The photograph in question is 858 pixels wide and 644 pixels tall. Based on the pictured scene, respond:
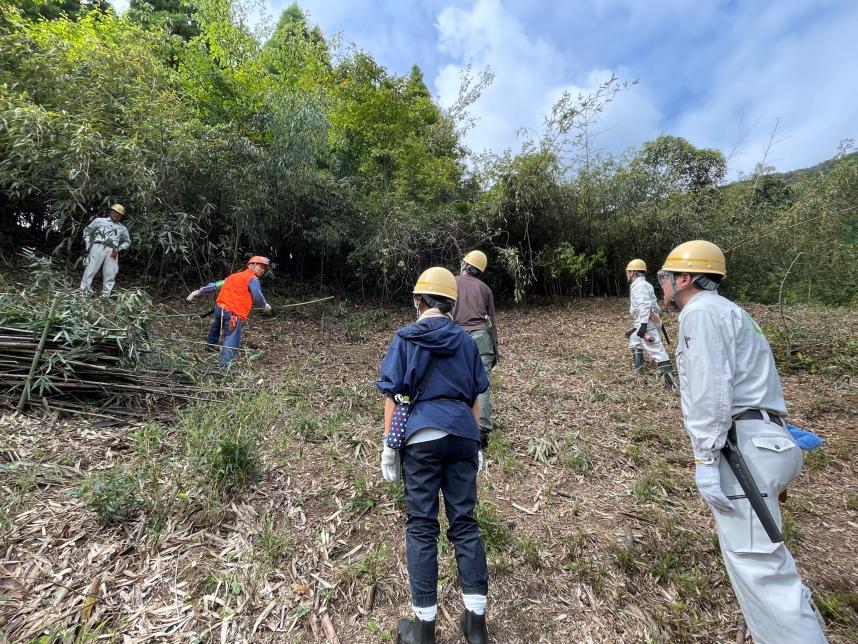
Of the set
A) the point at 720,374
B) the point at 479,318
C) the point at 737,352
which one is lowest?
the point at 479,318

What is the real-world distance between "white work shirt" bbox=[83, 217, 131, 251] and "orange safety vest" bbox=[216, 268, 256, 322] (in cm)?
186

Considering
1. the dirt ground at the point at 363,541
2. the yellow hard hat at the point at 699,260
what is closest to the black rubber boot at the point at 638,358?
the dirt ground at the point at 363,541

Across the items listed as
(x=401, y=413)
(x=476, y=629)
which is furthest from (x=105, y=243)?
(x=476, y=629)

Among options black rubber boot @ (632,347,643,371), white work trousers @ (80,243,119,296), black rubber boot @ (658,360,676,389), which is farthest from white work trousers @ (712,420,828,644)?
white work trousers @ (80,243,119,296)

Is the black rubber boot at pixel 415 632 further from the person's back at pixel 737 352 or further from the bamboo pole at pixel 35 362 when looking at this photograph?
the bamboo pole at pixel 35 362

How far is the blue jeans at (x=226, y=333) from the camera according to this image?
455cm

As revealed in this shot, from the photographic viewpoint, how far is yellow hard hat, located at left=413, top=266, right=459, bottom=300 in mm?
2000

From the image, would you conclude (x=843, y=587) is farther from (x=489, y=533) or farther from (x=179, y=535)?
(x=179, y=535)

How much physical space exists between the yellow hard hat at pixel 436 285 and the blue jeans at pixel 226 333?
129 inches

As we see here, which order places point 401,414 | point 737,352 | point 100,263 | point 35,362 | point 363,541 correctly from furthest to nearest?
point 100,263 < point 35,362 < point 363,541 < point 401,414 < point 737,352

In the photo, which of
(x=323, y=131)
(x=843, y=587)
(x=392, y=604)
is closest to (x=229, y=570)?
(x=392, y=604)

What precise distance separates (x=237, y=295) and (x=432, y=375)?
369cm

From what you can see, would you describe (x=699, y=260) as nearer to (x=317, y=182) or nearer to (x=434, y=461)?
(x=434, y=461)

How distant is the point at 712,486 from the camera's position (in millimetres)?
1569
